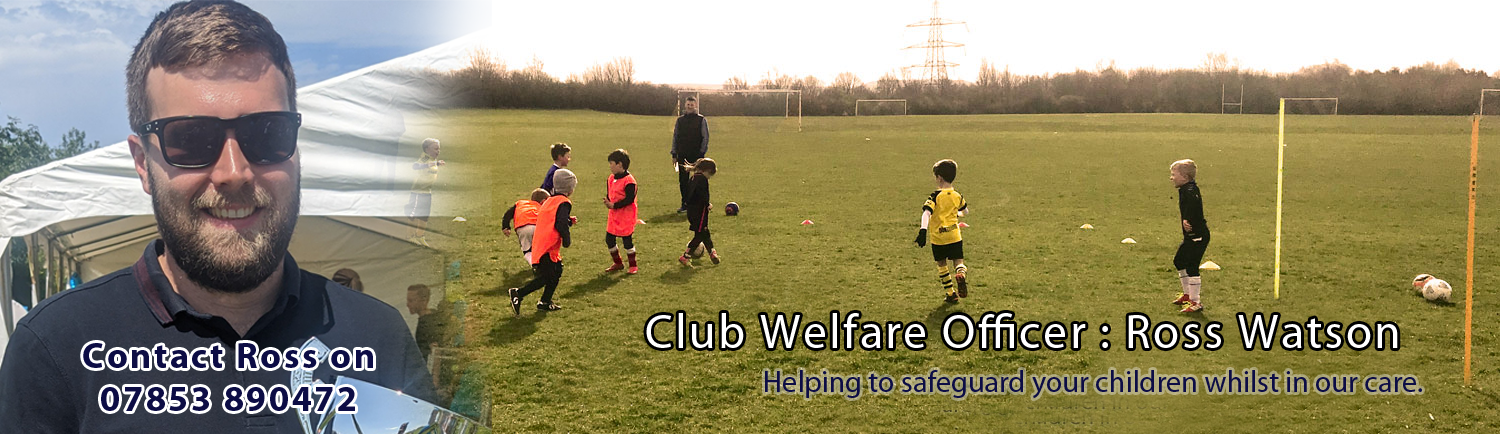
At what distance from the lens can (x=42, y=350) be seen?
2.47m

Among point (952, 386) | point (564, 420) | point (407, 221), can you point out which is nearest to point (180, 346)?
point (407, 221)

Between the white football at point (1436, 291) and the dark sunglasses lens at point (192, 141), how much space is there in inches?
390

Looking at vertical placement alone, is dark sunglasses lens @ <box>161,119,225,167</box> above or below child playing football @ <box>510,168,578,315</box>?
above

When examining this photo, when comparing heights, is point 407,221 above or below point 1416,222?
above

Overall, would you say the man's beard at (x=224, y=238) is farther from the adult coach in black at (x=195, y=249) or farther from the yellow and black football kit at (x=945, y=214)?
the yellow and black football kit at (x=945, y=214)

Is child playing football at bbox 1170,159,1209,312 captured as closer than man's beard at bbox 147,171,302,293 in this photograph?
No

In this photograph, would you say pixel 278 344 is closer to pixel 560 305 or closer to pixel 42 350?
pixel 42 350

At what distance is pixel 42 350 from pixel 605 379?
429 cm

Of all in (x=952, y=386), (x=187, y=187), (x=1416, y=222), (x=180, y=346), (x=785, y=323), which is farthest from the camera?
(x=1416, y=222)

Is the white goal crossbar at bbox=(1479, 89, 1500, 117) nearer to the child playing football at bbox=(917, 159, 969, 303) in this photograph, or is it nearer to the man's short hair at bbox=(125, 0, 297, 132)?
the child playing football at bbox=(917, 159, 969, 303)

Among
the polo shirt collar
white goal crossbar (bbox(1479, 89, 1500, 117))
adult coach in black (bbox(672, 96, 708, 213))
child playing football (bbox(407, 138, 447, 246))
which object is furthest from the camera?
white goal crossbar (bbox(1479, 89, 1500, 117))

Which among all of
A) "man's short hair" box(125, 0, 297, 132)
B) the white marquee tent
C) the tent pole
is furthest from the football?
the tent pole

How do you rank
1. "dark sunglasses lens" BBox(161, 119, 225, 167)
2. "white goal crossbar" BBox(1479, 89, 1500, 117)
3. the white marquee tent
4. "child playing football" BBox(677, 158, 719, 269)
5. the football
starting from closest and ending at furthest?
"dark sunglasses lens" BBox(161, 119, 225, 167) < the white marquee tent < the football < "child playing football" BBox(677, 158, 719, 269) < "white goal crossbar" BBox(1479, 89, 1500, 117)

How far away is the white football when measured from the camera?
9.16m
